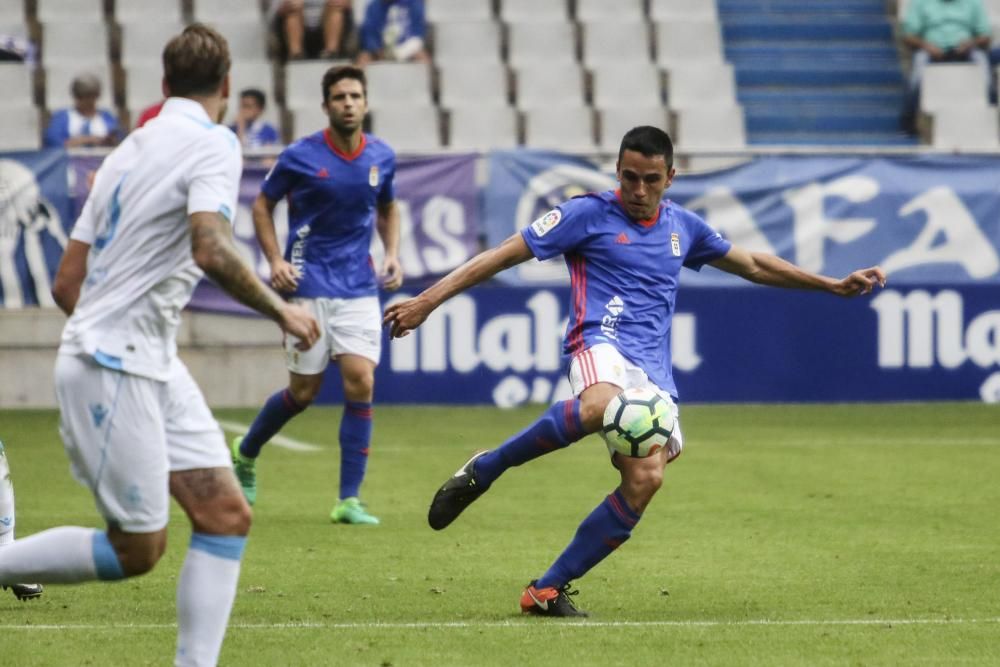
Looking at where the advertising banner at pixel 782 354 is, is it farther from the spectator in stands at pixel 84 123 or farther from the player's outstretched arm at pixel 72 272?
the player's outstretched arm at pixel 72 272

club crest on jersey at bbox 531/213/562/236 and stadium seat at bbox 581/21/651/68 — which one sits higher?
stadium seat at bbox 581/21/651/68

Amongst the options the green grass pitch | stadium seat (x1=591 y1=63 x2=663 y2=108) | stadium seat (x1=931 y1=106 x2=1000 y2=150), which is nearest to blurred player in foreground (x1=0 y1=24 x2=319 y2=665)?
the green grass pitch

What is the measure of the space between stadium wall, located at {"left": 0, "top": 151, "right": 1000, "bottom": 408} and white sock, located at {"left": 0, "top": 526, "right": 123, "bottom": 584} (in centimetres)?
924

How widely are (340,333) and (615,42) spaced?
9.67m

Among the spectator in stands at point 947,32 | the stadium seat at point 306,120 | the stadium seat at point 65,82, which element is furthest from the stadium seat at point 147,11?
the spectator in stands at point 947,32

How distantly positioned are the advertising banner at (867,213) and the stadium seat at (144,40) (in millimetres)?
5053

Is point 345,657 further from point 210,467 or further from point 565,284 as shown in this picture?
point 565,284

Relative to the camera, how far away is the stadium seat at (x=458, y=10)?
60.2 feet

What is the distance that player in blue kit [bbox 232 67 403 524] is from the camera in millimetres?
9195

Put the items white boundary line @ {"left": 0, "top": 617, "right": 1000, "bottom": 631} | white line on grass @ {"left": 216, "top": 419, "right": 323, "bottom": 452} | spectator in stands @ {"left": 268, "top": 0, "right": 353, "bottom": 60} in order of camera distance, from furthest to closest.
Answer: spectator in stands @ {"left": 268, "top": 0, "right": 353, "bottom": 60}
white line on grass @ {"left": 216, "top": 419, "right": 323, "bottom": 452}
white boundary line @ {"left": 0, "top": 617, "right": 1000, "bottom": 631}

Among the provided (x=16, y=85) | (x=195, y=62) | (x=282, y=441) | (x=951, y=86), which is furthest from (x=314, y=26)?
(x=195, y=62)

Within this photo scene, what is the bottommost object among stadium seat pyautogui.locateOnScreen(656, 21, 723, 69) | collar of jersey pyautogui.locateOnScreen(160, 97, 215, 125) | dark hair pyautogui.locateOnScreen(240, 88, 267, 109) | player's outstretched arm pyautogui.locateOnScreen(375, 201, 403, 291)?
player's outstretched arm pyautogui.locateOnScreen(375, 201, 403, 291)

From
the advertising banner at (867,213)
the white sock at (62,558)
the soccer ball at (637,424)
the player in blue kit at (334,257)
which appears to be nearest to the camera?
the white sock at (62,558)

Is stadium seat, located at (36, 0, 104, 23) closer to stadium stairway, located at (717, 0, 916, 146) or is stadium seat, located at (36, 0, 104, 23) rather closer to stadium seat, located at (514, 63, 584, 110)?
stadium seat, located at (514, 63, 584, 110)
